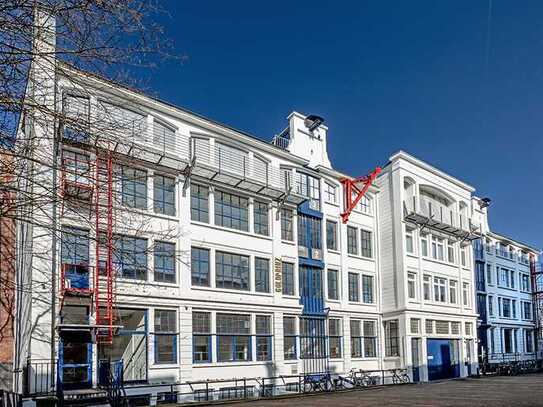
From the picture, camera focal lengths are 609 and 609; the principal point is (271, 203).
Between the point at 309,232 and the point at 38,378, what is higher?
the point at 309,232

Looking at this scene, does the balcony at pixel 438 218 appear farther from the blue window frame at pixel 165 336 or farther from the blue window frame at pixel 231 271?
the blue window frame at pixel 165 336

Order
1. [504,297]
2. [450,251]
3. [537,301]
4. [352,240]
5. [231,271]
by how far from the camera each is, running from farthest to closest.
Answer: [537,301], [504,297], [450,251], [352,240], [231,271]

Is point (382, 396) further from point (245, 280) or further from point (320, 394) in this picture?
point (245, 280)

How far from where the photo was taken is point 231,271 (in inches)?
1159

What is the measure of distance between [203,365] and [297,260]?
329 inches

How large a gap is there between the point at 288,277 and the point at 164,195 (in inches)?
346

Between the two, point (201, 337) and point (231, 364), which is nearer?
point (201, 337)

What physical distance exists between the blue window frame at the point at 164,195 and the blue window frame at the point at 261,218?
17.5ft

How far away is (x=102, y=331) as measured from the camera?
73.7 feet

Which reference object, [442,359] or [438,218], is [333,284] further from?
[438,218]

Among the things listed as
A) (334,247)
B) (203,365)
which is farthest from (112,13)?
(334,247)

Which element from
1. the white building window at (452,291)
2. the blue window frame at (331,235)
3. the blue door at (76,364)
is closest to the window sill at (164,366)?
the blue door at (76,364)

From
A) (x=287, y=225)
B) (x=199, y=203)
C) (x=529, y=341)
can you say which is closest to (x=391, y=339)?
(x=287, y=225)

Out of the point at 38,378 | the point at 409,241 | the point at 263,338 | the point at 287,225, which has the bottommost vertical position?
the point at 38,378
